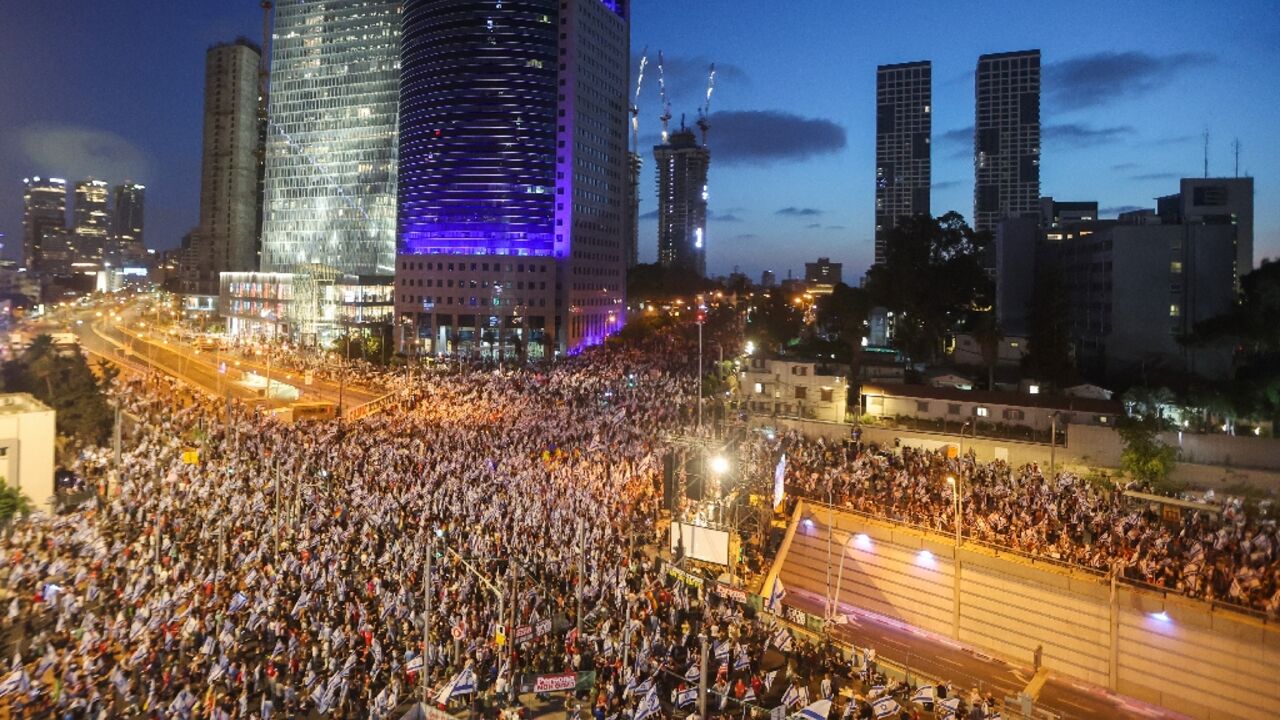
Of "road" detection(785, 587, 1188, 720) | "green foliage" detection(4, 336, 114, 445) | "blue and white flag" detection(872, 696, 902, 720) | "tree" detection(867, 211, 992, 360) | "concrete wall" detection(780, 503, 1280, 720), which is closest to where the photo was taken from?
"blue and white flag" detection(872, 696, 902, 720)

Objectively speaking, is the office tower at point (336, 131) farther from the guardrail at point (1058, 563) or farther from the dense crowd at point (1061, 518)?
the guardrail at point (1058, 563)

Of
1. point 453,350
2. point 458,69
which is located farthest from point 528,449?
point 458,69

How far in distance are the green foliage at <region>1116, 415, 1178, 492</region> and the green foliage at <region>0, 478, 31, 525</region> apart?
31.3m

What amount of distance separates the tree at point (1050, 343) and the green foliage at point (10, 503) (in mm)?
37696

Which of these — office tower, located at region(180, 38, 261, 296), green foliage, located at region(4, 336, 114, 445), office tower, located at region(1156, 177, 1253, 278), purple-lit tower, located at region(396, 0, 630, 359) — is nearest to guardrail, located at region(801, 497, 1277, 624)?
green foliage, located at region(4, 336, 114, 445)

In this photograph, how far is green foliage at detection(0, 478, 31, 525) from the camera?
69.2ft

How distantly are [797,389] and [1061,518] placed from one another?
15.9 meters

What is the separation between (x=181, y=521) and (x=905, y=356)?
114 feet

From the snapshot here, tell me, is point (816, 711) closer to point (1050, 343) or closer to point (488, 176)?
point (1050, 343)

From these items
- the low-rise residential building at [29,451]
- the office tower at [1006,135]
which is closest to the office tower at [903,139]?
the office tower at [1006,135]

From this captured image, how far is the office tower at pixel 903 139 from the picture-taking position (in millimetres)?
184250

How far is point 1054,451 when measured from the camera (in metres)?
25.5

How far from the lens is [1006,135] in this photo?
155 meters

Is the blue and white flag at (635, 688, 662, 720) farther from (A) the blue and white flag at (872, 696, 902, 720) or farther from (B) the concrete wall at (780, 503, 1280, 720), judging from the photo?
(B) the concrete wall at (780, 503, 1280, 720)
